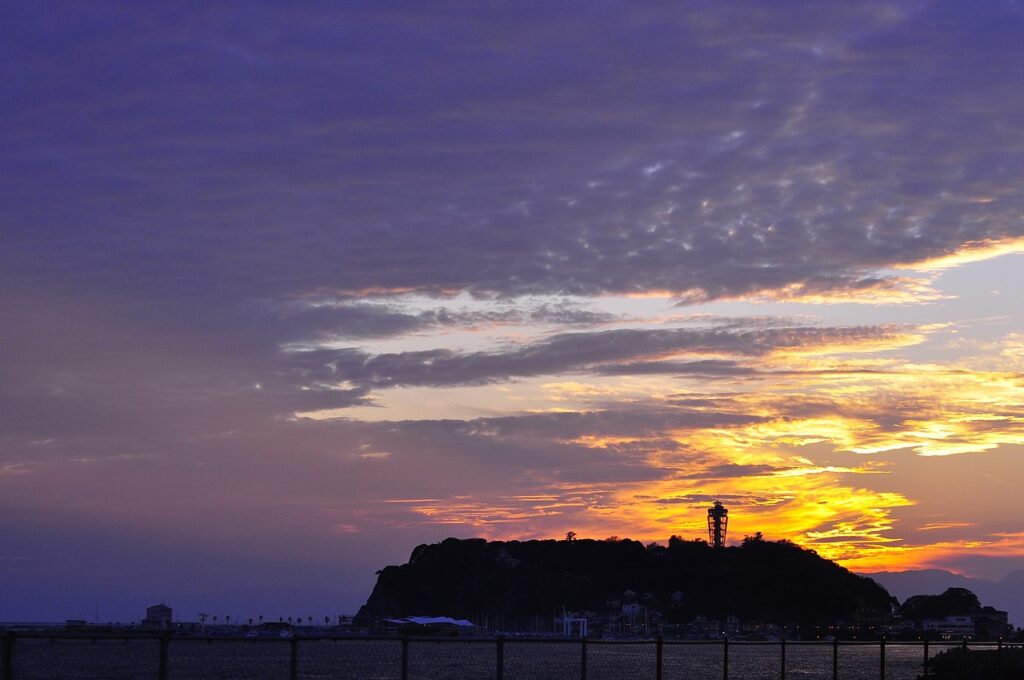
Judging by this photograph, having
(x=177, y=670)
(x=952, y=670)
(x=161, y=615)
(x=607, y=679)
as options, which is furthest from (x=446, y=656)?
(x=607, y=679)

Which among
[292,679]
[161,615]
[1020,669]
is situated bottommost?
[161,615]

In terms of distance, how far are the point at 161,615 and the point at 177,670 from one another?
4295 inches

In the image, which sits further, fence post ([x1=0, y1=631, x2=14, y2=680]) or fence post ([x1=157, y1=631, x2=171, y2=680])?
fence post ([x1=157, y1=631, x2=171, y2=680])

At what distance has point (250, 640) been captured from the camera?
720 inches

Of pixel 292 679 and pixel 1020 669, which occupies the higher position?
pixel 292 679

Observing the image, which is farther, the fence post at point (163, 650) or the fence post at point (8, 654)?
the fence post at point (163, 650)

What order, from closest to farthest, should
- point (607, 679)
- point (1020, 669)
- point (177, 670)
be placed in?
point (607, 679) < point (1020, 669) < point (177, 670)

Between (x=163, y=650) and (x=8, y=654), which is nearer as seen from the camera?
(x=8, y=654)

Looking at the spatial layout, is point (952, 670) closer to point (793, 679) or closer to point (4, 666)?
point (793, 679)

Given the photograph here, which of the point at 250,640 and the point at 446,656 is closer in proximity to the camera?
the point at 250,640

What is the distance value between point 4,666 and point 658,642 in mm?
13100

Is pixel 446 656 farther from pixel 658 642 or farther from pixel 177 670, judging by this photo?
pixel 658 642

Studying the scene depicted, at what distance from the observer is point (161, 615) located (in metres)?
175

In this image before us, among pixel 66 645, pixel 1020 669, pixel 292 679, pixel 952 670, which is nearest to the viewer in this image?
pixel 292 679
